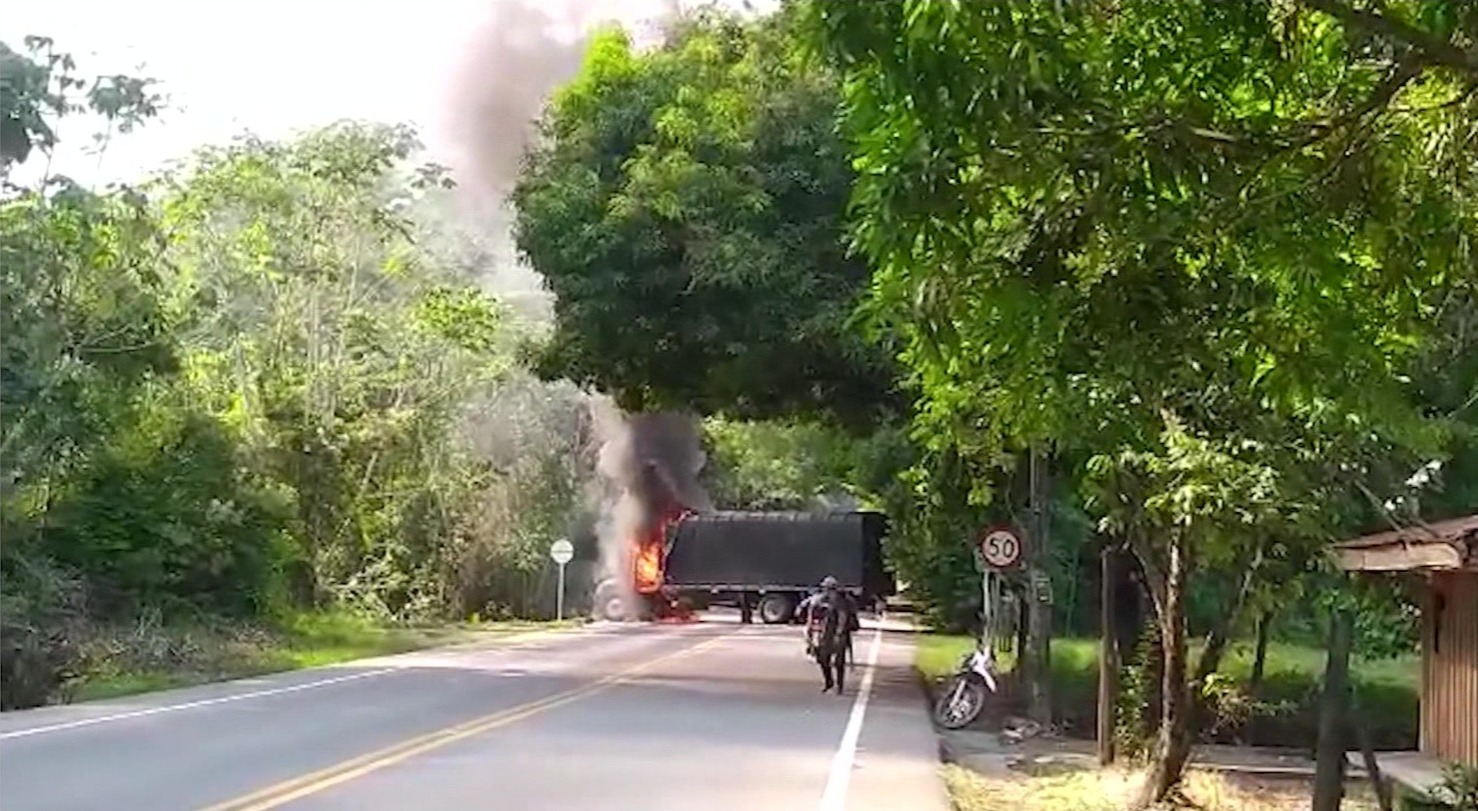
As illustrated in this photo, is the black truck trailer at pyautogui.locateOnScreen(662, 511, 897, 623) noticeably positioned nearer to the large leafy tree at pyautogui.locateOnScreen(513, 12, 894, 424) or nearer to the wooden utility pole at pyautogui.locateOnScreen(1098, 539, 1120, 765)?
the large leafy tree at pyautogui.locateOnScreen(513, 12, 894, 424)

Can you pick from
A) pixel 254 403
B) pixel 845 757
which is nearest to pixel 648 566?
pixel 254 403

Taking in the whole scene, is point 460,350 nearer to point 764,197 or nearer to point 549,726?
point 764,197

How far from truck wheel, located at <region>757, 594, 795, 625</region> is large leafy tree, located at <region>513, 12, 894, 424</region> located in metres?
28.2

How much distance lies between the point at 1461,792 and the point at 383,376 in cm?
3545

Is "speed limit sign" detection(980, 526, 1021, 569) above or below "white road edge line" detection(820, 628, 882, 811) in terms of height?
above

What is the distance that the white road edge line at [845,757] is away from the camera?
1485cm

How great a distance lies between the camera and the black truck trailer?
54.5 meters

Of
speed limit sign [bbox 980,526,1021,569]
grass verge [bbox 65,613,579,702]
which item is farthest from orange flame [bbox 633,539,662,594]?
speed limit sign [bbox 980,526,1021,569]

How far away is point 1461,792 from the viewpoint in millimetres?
13352

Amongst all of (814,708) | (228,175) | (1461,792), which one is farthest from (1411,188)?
(228,175)

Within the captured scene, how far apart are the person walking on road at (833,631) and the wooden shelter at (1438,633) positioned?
8520 mm

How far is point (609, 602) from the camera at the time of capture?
196 feet

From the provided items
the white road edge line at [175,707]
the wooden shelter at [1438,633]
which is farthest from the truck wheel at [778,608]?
the wooden shelter at [1438,633]

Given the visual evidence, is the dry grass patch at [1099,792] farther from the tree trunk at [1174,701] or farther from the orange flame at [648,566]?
the orange flame at [648,566]
